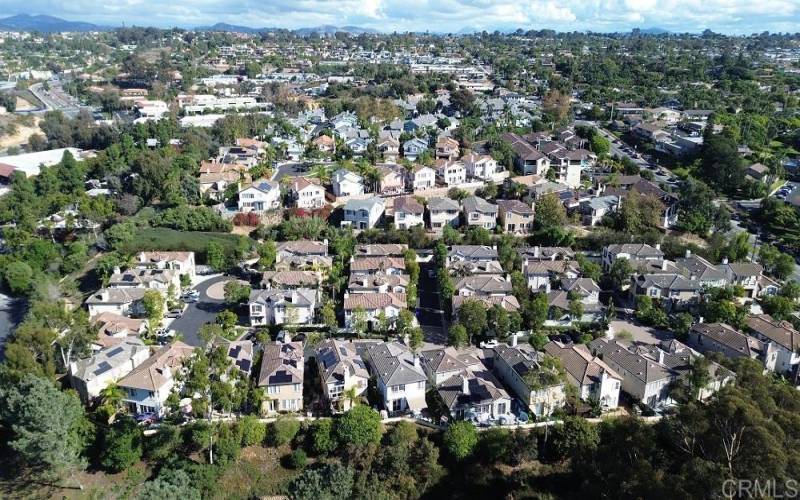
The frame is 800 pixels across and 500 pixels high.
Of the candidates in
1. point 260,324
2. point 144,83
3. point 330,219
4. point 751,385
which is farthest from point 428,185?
point 144,83

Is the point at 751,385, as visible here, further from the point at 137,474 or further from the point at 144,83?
the point at 144,83

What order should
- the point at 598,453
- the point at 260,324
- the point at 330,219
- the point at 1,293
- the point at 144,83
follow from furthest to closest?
the point at 144,83 < the point at 330,219 < the point at 1,293 < the point at 260,324 < the point at 598,453

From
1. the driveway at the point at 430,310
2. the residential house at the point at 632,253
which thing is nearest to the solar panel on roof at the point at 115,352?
the driveway at the point at 430,310

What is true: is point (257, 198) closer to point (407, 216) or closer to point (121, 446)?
point (407, 216)

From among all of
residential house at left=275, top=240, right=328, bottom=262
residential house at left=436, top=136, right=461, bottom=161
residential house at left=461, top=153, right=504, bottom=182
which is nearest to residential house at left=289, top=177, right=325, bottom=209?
residential house at left=275, top=240, right=328, bottom=262

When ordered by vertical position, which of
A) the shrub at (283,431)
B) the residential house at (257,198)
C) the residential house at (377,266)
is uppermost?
the residential house at (257,198)

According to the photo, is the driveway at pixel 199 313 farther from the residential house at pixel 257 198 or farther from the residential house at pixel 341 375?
the residential house at pixel 257 198
